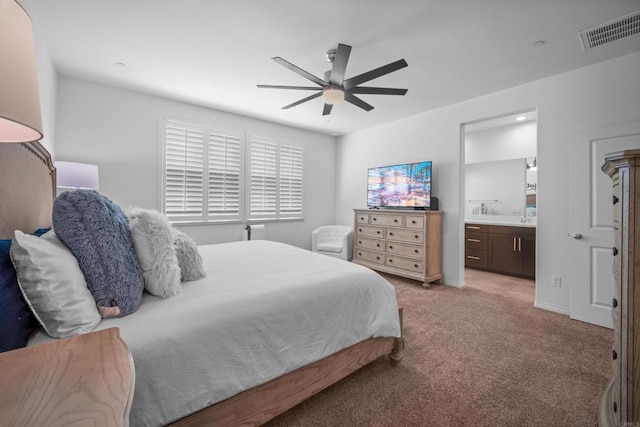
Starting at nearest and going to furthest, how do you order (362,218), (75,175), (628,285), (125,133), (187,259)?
(628,285) → (187,259) → (75,175) → (125,133) → (362,218)

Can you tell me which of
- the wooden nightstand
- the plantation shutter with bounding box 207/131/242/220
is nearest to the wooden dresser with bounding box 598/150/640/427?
the wooden nightstand

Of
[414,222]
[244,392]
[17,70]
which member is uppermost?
[17,70]

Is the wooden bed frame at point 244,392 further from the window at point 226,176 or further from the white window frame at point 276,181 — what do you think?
the white window frame at point 276,181

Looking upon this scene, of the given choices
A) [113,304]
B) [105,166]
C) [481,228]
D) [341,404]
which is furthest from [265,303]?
[481,228]

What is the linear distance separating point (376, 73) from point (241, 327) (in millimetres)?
2196

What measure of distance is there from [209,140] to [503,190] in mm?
5472

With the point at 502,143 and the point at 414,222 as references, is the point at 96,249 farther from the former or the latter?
the point at 502,143

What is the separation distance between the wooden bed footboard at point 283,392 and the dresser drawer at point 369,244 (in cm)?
264

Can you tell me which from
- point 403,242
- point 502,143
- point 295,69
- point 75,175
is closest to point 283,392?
point 295,69

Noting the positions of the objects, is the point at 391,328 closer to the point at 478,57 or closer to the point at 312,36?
the point at 312,36

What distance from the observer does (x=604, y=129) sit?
260 centimetres

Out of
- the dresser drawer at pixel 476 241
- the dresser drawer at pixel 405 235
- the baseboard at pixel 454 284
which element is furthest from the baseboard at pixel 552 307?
the dresser drawer at pixel 476 241

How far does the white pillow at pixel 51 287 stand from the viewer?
915mm

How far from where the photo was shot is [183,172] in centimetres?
393
